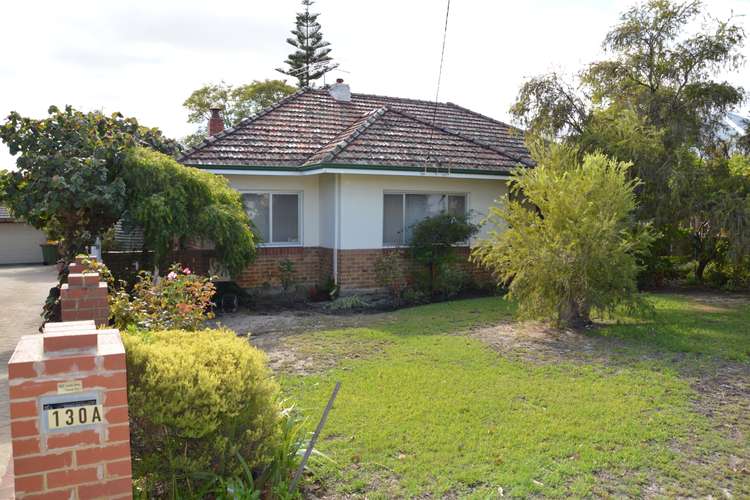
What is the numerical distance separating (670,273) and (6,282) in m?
21.7

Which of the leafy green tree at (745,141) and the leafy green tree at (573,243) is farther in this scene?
the leafy green tree at (745,141)

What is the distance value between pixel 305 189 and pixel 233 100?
98.0ft

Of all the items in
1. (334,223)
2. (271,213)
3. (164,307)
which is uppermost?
(271,213)

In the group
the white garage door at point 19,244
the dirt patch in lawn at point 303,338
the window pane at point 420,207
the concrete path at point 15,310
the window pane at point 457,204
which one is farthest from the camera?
the white garage door at point 19,244

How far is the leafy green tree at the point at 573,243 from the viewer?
29.2ft

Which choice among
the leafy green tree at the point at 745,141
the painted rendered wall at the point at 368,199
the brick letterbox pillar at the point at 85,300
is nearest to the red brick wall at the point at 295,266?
the painted rendered wall at the point at 368,199

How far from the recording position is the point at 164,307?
19.2ft

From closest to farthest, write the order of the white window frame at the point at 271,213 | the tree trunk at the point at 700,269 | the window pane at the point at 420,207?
the white window frame at the point at 271,213 → the window pane at the point at 420,207 → the tree trunk at the point at 700,269

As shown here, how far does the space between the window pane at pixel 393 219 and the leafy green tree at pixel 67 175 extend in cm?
565

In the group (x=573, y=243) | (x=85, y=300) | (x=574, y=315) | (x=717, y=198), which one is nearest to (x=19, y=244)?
(x=85, y=300)

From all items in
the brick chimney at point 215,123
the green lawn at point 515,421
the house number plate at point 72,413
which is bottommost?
the green lawn at point 515,421

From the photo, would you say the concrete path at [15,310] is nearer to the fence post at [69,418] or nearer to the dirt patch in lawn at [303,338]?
the fence post at [69,418]

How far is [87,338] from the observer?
3.01 m

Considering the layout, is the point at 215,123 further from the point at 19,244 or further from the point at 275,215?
the point at 19,244
